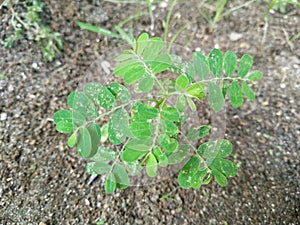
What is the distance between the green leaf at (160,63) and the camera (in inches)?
38.2

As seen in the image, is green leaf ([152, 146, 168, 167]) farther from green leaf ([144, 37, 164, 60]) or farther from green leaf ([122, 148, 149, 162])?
green leaf ([144, 37, 164, 60])

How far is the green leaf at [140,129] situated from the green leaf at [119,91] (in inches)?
3.4

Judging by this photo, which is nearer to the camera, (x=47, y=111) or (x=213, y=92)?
(x=213, y=92)

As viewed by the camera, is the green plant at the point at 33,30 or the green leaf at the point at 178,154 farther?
the green plant at the point at 33,30

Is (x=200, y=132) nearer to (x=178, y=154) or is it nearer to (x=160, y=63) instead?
(x=178, y=154)

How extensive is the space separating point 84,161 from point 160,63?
1.63 ft

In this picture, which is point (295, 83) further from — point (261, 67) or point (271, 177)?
point (271, 177)

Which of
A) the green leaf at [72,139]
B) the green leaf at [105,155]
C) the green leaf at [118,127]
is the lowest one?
the green leaf at [105,155]

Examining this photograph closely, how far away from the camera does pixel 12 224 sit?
3.91 ft

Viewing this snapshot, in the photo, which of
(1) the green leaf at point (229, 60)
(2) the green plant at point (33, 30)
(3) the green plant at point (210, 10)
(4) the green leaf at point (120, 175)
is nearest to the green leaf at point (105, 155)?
(4) the green leaf at point (120, 175)

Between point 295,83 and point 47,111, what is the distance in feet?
2.98

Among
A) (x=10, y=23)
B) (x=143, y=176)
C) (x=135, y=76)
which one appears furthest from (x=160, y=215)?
(x=10, y=23)

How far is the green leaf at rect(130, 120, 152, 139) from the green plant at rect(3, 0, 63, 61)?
701 millimetres

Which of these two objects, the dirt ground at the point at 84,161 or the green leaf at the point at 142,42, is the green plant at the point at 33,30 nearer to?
the dirt ground at the point at 84,161
